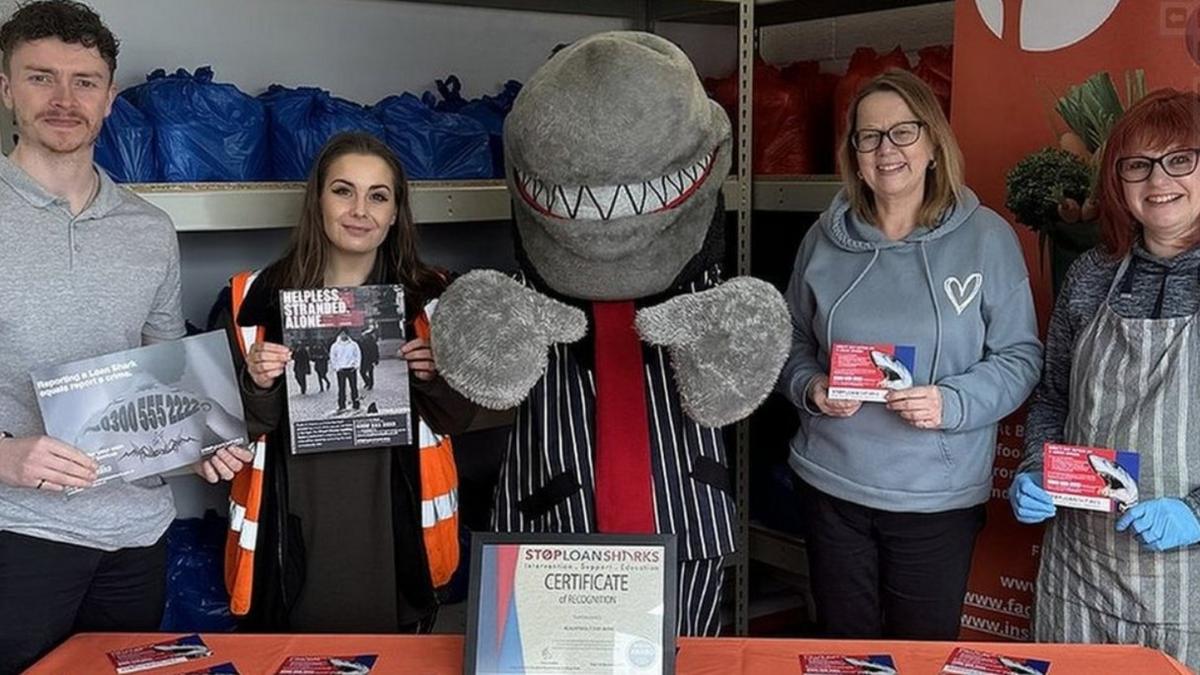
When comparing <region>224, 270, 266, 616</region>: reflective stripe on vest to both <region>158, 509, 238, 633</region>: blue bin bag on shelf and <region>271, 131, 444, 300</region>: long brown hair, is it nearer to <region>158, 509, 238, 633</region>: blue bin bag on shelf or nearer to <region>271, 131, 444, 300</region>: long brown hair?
<region>271, 131, 444, 300</region>: long brown hair

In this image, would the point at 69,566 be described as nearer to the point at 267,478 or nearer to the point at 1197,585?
the point at 267,478

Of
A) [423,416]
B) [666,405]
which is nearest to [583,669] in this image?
[666,405]

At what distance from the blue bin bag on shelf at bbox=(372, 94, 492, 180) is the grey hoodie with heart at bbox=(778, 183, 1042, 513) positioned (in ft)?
2.74

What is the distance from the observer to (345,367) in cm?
162

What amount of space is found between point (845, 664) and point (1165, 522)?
1.65 feet

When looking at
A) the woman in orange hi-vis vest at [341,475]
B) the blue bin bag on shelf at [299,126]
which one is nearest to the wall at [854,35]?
the blue bin bag on shelf at [299,126]

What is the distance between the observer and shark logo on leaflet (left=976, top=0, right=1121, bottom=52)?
1.91 m

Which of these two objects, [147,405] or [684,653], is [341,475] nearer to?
[147,405]

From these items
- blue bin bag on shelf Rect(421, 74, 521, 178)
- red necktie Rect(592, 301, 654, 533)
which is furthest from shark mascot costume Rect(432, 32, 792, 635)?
blue bin bag on shelf Rect(421, 74, 521, 178)

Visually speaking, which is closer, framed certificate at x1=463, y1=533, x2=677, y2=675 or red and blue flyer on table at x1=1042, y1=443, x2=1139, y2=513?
framed certificate at x1=463, y1=533, x2=677, y2=675

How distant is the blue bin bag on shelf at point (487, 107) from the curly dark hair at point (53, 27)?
85 centimetres

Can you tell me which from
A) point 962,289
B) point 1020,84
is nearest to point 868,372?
point 962,289

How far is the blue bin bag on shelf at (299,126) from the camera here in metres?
2.06

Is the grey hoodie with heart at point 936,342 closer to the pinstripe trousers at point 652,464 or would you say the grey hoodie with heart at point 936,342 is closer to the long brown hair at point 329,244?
the pinstripe trousers at point 652,464
